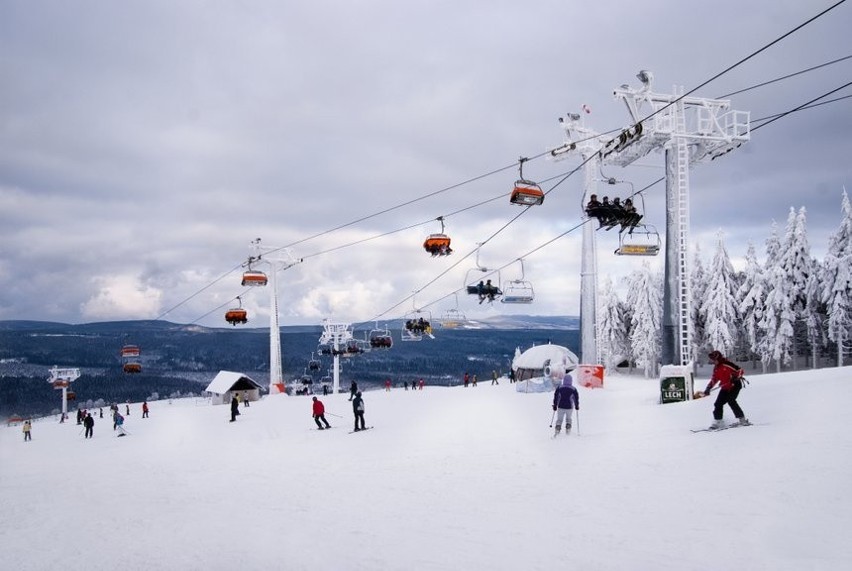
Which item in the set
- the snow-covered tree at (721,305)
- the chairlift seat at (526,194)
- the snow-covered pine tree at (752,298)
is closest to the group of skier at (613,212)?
the chairlift seat at (526,194)

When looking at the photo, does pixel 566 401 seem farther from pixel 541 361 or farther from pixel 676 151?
pixel 541 361

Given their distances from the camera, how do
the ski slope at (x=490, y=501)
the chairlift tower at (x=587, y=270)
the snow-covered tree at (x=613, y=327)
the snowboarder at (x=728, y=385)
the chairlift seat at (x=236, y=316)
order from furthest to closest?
1. the snow-covered tree at (x=613, y=327)
2. the chairlift seat at (x=236, y=316)
3. the chairlift tower at (x=587, y=270)
4. the snowboarder at (x=728, y=385)
5. the ski slope at (x=490, y=501)

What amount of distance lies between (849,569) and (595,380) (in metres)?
19.8

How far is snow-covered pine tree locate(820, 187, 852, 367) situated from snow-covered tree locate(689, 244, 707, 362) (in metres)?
11.7

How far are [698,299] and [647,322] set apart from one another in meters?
5.03

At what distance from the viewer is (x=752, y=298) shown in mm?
45781

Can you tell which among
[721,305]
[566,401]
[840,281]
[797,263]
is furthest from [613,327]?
[566,401]

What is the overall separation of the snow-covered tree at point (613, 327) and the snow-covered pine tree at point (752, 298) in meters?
14.4

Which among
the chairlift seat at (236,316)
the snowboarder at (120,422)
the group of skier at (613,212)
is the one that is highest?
the group of skier at (613,212)

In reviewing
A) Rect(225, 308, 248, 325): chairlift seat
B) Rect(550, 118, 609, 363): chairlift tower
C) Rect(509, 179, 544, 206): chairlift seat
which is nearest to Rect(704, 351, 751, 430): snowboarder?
Rect(509, 179, 544, 206): chairlift seat

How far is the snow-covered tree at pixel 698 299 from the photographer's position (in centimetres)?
5128

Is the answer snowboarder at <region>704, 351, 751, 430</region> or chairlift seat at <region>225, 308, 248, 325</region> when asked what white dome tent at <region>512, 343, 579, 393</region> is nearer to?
chairlift seat at <region>225, 308, 248, 325</region>

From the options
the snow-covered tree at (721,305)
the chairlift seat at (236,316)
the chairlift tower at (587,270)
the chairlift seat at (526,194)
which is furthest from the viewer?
the snow-covered tree at (721,305)

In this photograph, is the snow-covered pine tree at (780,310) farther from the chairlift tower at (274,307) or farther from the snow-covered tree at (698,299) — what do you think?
the chairlift tower at (274,307)
